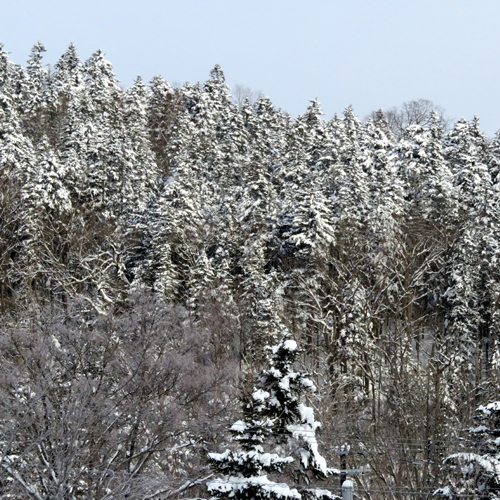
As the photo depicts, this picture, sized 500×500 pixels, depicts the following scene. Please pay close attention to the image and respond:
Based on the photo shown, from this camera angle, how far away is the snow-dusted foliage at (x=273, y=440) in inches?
462

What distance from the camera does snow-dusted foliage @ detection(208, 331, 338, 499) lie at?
462 inches

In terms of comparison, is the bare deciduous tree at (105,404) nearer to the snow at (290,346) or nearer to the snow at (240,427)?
the snow at (240,427)

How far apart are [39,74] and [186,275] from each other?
47.4 meters

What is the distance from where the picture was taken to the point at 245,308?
39.3 m

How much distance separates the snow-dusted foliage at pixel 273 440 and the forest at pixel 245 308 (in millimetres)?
41

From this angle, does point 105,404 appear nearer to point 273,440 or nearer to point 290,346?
point 273,440

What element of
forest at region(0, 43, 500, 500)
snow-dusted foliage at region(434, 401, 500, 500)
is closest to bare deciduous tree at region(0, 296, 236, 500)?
forest at region(0, 43, 500, 500)

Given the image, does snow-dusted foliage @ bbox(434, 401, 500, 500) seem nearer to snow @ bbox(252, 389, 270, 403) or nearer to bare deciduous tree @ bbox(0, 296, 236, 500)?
Result: snow @ bbox(252, 389, 270, 403)

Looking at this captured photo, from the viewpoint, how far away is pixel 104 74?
267ft

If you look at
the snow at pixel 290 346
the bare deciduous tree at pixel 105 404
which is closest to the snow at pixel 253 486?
the snow at pixel 290 346

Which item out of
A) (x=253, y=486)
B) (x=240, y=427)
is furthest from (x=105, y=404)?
(x=253, y=486)

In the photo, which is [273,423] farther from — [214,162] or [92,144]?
[214,162]

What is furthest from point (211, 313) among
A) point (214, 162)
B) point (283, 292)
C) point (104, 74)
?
point (104, 74)

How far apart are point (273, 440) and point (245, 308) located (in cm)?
Result: 2633
